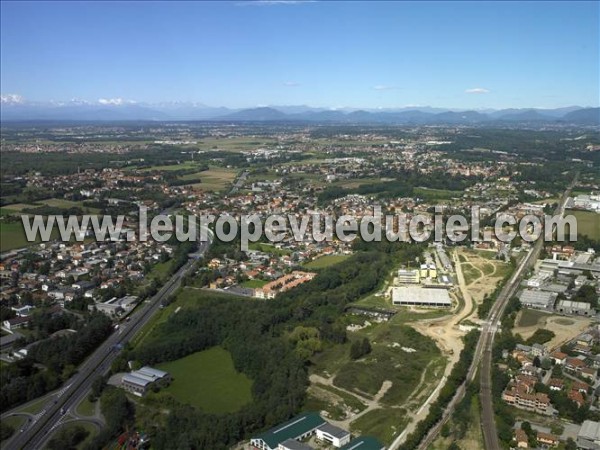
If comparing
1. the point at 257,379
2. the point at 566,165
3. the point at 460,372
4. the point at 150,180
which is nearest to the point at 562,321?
the point at 460,372

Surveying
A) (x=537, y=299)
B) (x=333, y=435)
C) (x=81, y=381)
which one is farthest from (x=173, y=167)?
(x=333, y=435)

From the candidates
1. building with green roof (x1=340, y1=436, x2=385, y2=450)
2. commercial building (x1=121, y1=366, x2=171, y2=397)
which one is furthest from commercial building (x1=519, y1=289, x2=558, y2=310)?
commercial building (x1=121, y1=366, x2=171, y2=397)

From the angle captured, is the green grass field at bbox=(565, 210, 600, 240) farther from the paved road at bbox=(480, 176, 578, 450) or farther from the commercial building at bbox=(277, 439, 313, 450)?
the commercial building at bbox=(277, 439, 313, 450)

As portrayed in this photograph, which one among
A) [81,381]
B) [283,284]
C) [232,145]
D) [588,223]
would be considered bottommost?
[81,381]

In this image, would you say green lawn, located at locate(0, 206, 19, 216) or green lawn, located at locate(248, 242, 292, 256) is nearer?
green lawn, located at locate(248, 242, 292, 256)

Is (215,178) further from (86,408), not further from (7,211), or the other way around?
(86,408)

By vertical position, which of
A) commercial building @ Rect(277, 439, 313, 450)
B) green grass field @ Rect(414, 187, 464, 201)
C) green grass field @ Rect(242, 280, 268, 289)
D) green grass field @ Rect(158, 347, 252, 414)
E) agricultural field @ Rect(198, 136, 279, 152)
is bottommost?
green grass field @ Rect(158, 347, 252, 414)

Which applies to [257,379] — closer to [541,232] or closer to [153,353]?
[153,353]
